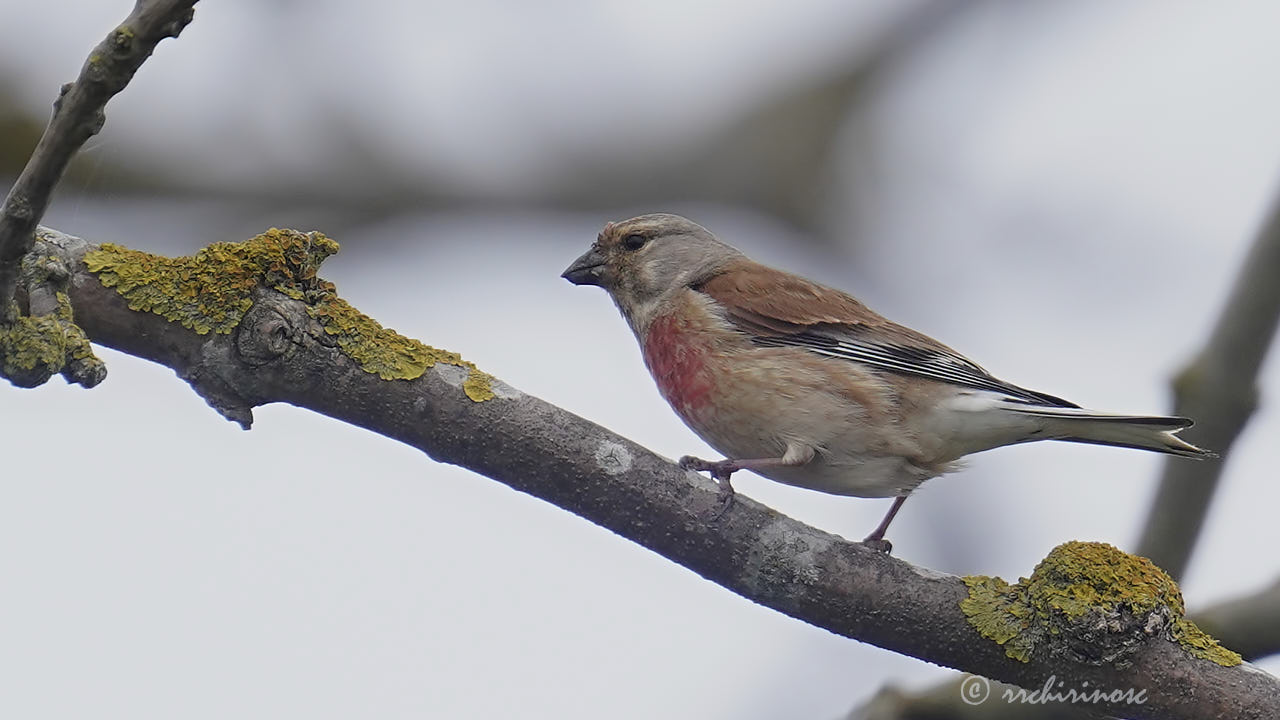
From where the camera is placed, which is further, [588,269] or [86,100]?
[588,269]

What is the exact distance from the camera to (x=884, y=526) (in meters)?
5.02

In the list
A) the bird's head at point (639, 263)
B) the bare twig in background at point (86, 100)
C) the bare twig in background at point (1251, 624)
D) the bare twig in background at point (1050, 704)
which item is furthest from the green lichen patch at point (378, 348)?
the bird's head at point (639, 263)

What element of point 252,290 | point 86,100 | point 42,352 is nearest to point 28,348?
point 42,352

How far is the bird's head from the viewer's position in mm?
6004

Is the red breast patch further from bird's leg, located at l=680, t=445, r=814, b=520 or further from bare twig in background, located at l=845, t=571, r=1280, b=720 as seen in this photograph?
bare twig in background, located at l=845, t=571, r=1280, b=720

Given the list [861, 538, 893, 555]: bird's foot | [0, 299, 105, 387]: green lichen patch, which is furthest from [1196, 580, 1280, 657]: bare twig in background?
[0, 299, 105, 387]: green lichen patch

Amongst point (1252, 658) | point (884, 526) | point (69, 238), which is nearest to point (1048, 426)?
point (884, 526)

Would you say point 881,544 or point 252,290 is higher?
point 881,544

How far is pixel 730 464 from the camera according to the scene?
173 inches

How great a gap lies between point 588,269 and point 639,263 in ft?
0.83

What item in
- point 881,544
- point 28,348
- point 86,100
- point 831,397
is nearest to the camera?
point 86,100

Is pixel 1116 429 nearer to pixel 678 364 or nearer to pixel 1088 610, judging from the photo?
pixel 1088 610

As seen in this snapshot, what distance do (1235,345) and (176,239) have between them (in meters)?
4.02

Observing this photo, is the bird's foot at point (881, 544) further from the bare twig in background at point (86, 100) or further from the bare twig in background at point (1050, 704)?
the bare twig in background at point (86, 100)
